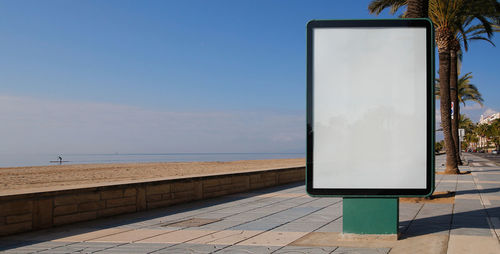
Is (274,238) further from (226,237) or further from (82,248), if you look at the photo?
(82,248)

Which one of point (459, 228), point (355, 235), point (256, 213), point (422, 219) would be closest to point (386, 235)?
point (355, 235)

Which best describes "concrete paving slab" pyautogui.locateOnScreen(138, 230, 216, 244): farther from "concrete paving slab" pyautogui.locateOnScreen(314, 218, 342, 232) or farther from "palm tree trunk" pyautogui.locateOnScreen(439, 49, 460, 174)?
"palm tree trunk" pyautogui.locateOnScreen(439, 49, 460, 174)

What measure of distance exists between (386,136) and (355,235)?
4.62ft

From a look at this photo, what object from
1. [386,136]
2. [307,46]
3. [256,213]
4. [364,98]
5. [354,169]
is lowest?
[256,213]

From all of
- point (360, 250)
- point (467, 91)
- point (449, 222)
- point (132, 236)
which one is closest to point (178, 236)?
point (132, 236)

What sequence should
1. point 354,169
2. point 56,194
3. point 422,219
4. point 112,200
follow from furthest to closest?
1. point 112,200
2. point 422,219
3. point 56,194
4. point 354,169

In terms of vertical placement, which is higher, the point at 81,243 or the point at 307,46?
the point at 307,46

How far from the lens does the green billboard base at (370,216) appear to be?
6.06 m

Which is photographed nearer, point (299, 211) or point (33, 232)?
point (33, 232)

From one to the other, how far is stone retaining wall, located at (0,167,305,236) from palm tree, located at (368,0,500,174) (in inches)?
475

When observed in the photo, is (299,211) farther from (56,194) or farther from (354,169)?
(56,194)

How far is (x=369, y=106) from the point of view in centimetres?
598

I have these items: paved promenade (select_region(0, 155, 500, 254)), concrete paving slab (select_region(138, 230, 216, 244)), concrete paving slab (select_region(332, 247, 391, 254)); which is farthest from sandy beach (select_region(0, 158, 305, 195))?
concrete paving slab (select_region(332, 247, 391, 254))

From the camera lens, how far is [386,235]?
6.07m
